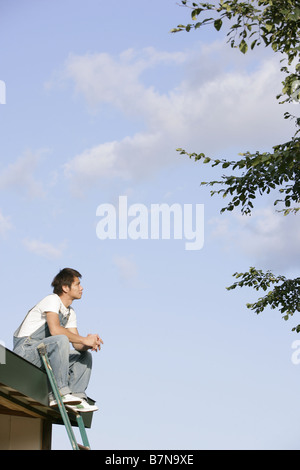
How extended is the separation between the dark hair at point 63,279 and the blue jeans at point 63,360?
0.60 meters

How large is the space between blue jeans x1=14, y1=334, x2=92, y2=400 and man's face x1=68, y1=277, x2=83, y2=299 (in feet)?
1.91

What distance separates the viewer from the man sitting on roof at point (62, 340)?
278 inches

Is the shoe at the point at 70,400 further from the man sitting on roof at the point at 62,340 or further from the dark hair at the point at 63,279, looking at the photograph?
the dark hair at the point at 63,279

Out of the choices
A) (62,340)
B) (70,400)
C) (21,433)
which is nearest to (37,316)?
(62,340)

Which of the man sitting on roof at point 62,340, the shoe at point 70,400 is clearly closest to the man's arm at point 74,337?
the man sitting on roof at point 62,340

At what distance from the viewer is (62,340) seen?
6984mm

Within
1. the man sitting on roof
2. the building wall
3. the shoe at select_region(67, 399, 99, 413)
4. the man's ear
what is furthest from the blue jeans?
the building wall

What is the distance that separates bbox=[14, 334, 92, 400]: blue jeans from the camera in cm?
702

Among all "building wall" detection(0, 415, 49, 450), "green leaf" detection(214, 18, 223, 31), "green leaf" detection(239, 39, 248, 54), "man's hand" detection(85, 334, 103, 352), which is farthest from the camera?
"green leaf" detection(239, 39, 248, 54)

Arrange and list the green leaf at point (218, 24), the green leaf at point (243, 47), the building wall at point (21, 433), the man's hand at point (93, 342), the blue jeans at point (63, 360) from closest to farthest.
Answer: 1. the blue jeans at point (63, 360)
2. the man's hand at point (93, 342)
3. the building wall at point (21, 433)
4. the green leaf at point (218, 24)
5. the green leaf at point (243, 47)

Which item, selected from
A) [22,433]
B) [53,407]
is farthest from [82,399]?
[22,433]

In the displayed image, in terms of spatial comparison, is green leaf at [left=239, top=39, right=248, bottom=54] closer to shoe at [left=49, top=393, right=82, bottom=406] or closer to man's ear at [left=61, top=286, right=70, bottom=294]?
man's ear at [left=61, top=286, right=70, bottom=294]

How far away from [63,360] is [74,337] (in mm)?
356
